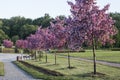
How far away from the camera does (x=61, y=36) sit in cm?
3875

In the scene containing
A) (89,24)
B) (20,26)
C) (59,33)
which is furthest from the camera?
(20,26)

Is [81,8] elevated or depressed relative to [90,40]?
elevated

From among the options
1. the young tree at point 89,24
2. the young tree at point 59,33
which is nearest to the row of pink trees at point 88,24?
the young tree at point 89,24

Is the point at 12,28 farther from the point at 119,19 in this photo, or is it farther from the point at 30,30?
the point at 119,19

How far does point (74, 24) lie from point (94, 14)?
1.70 metres

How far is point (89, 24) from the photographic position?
1045 inches

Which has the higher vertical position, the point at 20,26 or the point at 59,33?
the point at 20,26

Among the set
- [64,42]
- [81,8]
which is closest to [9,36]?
[64,42]

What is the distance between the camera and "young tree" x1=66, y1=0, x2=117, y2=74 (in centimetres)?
2656

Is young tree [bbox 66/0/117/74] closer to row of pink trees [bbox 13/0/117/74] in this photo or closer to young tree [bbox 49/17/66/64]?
row of pink trees [bbox 13/0/117/74]

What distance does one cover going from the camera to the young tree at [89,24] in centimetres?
2656

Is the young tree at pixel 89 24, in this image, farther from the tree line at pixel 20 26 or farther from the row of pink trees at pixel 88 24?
the tree line at pixel 20 26

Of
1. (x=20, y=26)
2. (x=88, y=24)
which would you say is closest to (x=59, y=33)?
(x=88, y=24)

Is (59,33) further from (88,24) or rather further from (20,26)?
(20,26)
